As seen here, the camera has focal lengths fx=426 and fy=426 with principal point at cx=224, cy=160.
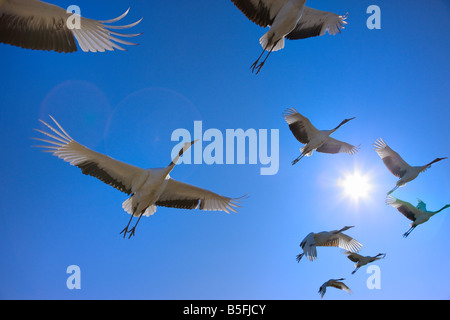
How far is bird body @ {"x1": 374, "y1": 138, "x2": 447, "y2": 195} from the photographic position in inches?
352

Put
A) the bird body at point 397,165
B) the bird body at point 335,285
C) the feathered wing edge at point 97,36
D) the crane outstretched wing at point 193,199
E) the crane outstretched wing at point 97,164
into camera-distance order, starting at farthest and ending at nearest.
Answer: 1. the bird body at point 397,165
2. the bird body at point 335,285
3. the crane outstretched wing at point 193,199
4. the crane outstretched wing at point 97,164
5. the feathered wing edge at point 97,36

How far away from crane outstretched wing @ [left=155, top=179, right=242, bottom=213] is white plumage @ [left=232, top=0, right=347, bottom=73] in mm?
2223

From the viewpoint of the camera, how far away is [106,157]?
637 centimetres

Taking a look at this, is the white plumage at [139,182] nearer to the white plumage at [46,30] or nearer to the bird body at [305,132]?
the white plumage at [46,30]

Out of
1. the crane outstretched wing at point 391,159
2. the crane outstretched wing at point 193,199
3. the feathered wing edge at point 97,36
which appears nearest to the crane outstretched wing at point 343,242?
the crane outstretched wing at point 391,159

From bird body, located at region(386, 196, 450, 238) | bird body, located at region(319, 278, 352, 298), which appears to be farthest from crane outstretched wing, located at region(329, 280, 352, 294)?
bird body, located at region(386, 196, 450, 238)

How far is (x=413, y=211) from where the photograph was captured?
361 inches

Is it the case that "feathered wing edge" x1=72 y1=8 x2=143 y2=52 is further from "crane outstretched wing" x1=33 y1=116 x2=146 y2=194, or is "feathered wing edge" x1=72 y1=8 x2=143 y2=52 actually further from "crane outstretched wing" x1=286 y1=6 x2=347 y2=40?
"crane outstretched wing" x1=286 y1=6 x2=347 y2=40

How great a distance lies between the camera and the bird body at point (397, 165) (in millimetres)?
8930

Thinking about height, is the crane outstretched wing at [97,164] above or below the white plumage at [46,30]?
below

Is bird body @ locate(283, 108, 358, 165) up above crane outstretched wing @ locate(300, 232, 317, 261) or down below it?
above

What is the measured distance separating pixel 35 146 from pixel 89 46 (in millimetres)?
1719

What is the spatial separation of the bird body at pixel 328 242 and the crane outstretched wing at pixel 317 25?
3.68 meters

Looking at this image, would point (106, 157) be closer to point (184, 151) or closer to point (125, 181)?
point (125, 181)
